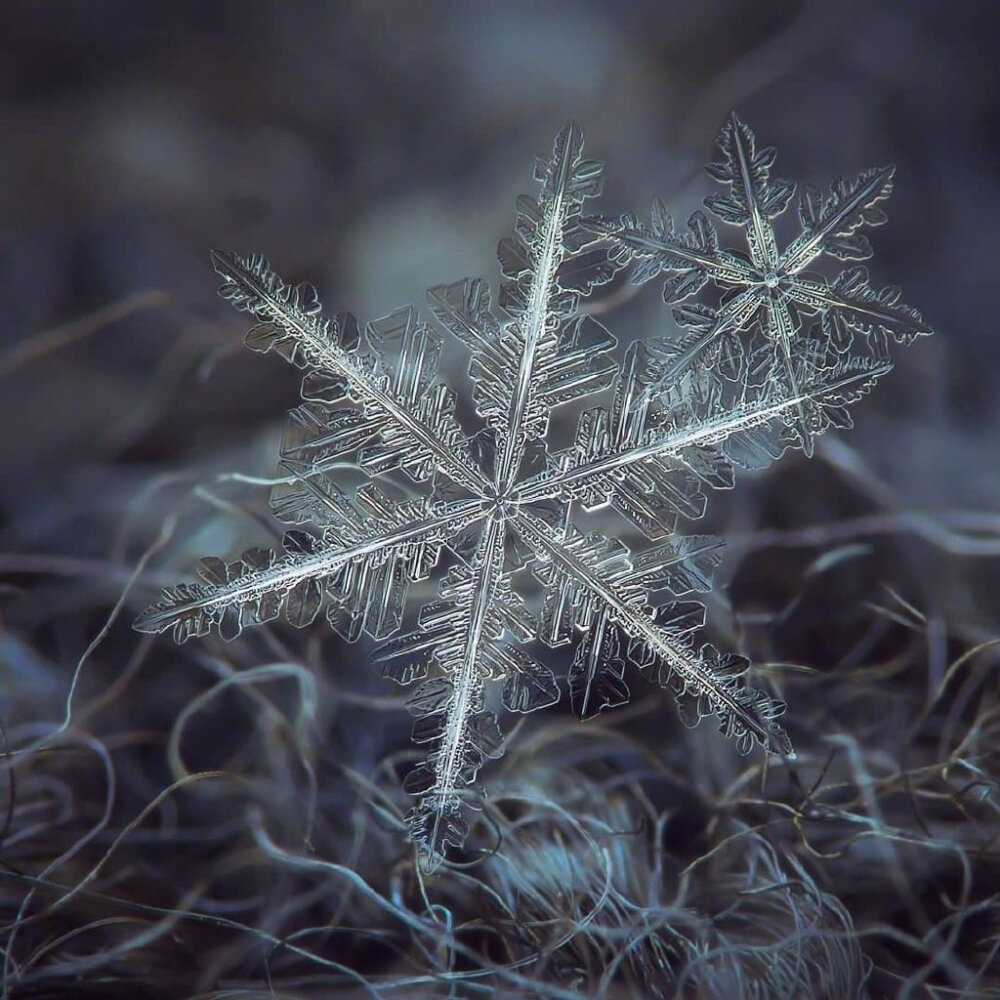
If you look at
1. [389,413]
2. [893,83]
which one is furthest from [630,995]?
[893,83]

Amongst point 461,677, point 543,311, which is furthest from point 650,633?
point 543,311

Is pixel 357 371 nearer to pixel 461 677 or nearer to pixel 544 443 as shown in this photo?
pixel 544 443

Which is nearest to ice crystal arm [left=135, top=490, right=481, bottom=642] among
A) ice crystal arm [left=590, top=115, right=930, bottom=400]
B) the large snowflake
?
the large snowflake

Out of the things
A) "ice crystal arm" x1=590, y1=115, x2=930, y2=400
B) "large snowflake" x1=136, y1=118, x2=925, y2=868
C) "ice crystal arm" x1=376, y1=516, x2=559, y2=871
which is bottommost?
"ice crystal arm" x1=376, y1=516, x2=559, y2=871

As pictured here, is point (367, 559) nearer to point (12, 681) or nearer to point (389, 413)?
point (389, 413)

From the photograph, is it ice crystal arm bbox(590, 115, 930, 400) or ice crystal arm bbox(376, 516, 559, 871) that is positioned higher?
ice crystal arm bbox(590, 115, 930, 400)

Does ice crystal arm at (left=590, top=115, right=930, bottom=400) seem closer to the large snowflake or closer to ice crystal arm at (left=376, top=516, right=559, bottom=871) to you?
the large snowflake

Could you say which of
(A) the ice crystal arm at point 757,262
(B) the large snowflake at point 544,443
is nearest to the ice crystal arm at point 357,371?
(B) the large snowflake at point 544,443
